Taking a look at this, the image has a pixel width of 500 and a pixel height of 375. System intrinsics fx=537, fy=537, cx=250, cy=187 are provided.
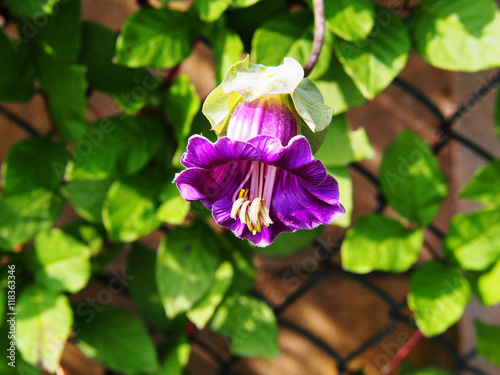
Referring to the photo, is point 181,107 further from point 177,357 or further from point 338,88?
point 177,357

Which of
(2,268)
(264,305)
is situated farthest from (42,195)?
(264,305)

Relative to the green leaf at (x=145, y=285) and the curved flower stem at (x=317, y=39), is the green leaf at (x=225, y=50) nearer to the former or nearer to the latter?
the curved flower stem at (x=317, y=39)

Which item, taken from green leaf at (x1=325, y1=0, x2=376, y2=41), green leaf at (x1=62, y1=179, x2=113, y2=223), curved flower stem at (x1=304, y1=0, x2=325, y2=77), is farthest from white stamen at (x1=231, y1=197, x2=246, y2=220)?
green leaf at (x1=62, y1=179, x2=113, y2=223)

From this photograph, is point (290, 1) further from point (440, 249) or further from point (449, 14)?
point (440, 249)

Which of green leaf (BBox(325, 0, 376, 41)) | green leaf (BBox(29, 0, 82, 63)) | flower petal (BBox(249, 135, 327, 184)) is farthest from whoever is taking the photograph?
green leaf (BBox(29, 0, 82, 63))

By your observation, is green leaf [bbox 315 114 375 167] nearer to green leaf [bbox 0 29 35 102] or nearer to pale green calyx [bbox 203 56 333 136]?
pale green calyx [bbox 203 56 333 136]

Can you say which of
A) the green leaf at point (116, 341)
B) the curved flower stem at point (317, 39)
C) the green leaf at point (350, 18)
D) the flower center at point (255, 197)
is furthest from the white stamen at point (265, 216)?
the green leaf at point (116, 341)

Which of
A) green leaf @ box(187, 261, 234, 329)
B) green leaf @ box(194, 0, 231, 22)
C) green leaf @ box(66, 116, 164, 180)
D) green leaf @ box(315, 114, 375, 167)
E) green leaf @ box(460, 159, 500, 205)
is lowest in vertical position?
green leaf @ box(187, 261, 234, 329)
